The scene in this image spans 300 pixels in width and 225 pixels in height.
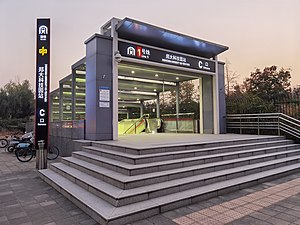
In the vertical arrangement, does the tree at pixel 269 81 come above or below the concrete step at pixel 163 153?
above

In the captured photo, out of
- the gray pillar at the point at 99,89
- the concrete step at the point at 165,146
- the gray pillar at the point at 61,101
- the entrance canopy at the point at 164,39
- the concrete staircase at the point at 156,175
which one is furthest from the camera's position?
the gray pillar at the point at 61,101

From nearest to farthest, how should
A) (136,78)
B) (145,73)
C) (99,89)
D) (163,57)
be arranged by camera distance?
(99,89), (163,57), (145,73), (136,78)

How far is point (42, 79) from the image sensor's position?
7.05m

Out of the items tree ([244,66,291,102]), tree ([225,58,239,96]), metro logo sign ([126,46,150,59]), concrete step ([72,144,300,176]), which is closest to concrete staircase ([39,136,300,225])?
concrete step ([72,144,300,176])

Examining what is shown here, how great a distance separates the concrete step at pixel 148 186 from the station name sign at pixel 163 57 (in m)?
4.81

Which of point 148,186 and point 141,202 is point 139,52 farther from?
point 141,202

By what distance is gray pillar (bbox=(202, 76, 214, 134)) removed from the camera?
11125 millimetres

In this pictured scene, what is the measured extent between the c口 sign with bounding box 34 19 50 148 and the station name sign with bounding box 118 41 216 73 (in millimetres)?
2539

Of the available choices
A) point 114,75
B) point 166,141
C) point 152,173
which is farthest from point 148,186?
point 114,75

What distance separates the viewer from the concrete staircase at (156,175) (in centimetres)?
346

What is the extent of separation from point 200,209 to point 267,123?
7.45m

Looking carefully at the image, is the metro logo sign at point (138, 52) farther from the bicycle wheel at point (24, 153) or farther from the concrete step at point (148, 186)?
the bicycle wheel at point (24, 153)

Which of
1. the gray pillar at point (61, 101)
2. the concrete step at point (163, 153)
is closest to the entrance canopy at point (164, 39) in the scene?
the concrete step at point (163, 153)

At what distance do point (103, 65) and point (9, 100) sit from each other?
27.5m
